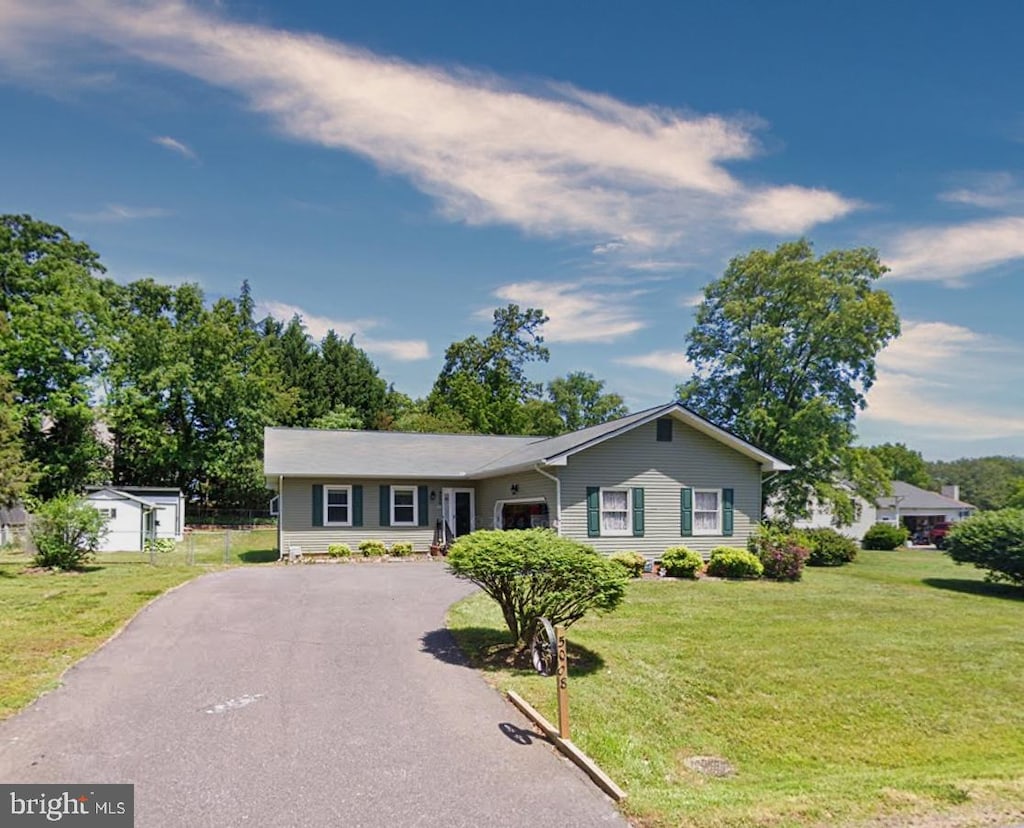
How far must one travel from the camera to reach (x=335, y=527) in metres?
21.8

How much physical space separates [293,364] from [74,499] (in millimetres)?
30141

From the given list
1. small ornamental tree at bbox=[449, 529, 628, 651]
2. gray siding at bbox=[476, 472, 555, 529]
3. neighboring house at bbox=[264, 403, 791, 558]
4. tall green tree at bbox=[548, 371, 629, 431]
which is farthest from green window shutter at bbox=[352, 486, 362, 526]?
tall green tree at bbox=[548, 371, 629, 431]

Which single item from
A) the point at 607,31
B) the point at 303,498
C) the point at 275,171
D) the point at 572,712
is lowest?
the point at 572,712

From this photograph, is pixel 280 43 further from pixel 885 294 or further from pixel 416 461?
pixel 885 294

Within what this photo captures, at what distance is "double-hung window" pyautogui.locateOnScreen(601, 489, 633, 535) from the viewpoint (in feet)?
62.1

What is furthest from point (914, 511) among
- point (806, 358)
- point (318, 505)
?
point (318, 505)

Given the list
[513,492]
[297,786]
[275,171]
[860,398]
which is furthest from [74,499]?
[860,398]

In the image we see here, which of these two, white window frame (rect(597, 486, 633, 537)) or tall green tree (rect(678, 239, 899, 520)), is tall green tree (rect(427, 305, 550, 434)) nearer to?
tall green tree (rect(678, 239, 899, 520))

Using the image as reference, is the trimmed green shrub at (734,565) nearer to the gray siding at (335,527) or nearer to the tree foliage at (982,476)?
the gray siding at (335,527)

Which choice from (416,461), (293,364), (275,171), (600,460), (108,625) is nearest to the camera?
(108,625)

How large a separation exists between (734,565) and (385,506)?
1109 cm

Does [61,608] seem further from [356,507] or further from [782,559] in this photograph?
[782,559]

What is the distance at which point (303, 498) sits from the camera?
2156 cm

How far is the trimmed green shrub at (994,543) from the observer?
17.5 metres
